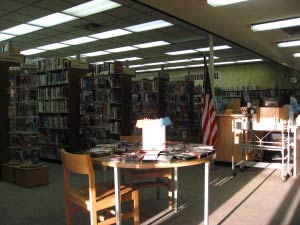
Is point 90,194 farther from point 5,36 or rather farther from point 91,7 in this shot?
point 5,36

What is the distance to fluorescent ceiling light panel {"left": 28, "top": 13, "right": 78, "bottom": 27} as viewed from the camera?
7.14 meters

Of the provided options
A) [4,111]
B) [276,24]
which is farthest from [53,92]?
[276,24]

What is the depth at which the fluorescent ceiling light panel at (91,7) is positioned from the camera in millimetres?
6307

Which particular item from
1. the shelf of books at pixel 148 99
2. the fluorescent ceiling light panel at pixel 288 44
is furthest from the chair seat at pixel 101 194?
the fluorescent ceiling light panel at pixel 288 44

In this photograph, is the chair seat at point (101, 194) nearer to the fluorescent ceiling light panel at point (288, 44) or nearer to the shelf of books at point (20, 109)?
the shelf of books at point (20, 109)

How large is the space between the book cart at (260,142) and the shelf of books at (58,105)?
134 inches

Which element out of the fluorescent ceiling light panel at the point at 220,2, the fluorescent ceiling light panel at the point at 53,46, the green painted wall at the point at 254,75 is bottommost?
the green painted wall at the point at 254,75

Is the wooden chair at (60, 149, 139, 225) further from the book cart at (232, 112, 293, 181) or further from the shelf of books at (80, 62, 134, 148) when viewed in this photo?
the shelf of books at (80, 62, 134, 148)

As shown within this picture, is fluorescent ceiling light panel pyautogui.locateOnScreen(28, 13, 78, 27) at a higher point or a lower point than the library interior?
higher

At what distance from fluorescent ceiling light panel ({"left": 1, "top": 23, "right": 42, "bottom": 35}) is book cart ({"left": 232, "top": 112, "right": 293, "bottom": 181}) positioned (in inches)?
225

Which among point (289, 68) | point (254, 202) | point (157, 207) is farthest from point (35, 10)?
point (289, 68)

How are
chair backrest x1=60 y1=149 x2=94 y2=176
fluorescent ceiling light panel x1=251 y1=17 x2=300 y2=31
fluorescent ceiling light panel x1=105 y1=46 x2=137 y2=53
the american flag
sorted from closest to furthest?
1. chair backrest x1=60 y1=149 x2=94 y2=176
2. the american flag
3. fluorescent ceiling light panel x1=251 y1=17 x2=300 y2=31
4. fluorescent ceiling light panel x1=105 y1=46 x2=137 y2=53

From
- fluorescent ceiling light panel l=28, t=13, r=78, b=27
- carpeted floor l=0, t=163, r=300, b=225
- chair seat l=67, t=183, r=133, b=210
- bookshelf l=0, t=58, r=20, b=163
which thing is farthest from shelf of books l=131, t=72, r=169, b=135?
chair seat l=67, t=183, r=133, b=210

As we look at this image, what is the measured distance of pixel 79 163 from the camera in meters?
2.61
